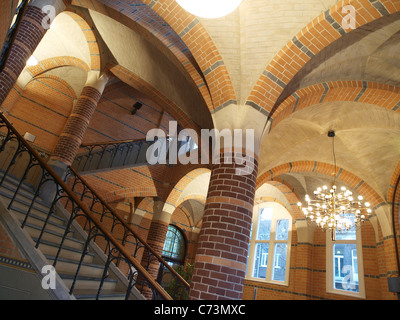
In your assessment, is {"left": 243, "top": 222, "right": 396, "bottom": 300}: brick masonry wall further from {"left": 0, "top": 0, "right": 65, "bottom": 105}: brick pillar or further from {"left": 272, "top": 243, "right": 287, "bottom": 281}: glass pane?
{"left": 0, "top": 0, "right": 65, "bottom": 105}: brick pillar

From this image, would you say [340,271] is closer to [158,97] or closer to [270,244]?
[270,244]

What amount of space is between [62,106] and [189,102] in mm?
6764

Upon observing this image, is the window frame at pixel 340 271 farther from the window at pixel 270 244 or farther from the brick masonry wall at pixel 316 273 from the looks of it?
the window at pixel 270 244

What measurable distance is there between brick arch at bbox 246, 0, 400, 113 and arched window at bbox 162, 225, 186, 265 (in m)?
11.5

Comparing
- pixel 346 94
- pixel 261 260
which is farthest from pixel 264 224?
pixel 346 94

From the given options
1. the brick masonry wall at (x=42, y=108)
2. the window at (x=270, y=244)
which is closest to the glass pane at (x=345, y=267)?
the window at (x=270, y=244)

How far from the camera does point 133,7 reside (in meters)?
5.30

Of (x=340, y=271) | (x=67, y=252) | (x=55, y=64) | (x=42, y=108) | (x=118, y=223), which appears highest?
(x=55, y=64)

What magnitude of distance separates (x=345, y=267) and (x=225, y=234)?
8.23 meters

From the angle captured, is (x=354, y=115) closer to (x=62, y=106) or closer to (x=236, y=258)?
(x=236, y=258)

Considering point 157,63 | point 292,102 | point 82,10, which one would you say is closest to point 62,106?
point 82,10

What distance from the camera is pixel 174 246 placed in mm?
14477

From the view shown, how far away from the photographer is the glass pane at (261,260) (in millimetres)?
12094

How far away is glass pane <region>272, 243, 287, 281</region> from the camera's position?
37.1 feet
